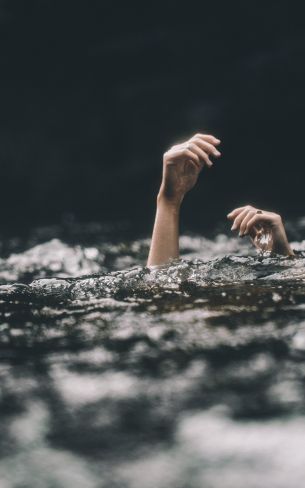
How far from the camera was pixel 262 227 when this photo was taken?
2.23 meters

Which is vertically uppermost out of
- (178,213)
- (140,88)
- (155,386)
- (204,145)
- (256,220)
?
(140,88)

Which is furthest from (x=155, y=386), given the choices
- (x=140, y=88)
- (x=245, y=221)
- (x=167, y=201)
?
(x=140, y=88)

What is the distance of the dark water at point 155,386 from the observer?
33.0 inches

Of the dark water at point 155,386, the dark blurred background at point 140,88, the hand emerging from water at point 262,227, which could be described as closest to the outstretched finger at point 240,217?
the hand emerging from water at point 262,227

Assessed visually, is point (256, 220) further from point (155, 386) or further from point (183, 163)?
point (155, 386)

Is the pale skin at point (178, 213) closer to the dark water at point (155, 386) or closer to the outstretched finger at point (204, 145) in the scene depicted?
the outstretched finger at point (204, 145)

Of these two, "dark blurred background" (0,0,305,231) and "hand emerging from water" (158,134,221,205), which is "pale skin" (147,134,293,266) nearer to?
"hand emerging from water" (158,134,221,205)

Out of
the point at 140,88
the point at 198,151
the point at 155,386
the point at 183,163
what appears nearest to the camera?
the point at 155,386

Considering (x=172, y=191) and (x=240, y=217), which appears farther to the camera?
(x=172, y=191)

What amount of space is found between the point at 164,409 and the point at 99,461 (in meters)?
0.16

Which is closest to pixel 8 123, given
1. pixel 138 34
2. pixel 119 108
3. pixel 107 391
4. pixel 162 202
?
pixel 119 108

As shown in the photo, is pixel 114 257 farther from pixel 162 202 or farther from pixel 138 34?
pixel 138 34

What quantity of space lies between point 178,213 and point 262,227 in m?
0.30

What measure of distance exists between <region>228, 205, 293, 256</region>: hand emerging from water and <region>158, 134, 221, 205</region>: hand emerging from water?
0.21 m
